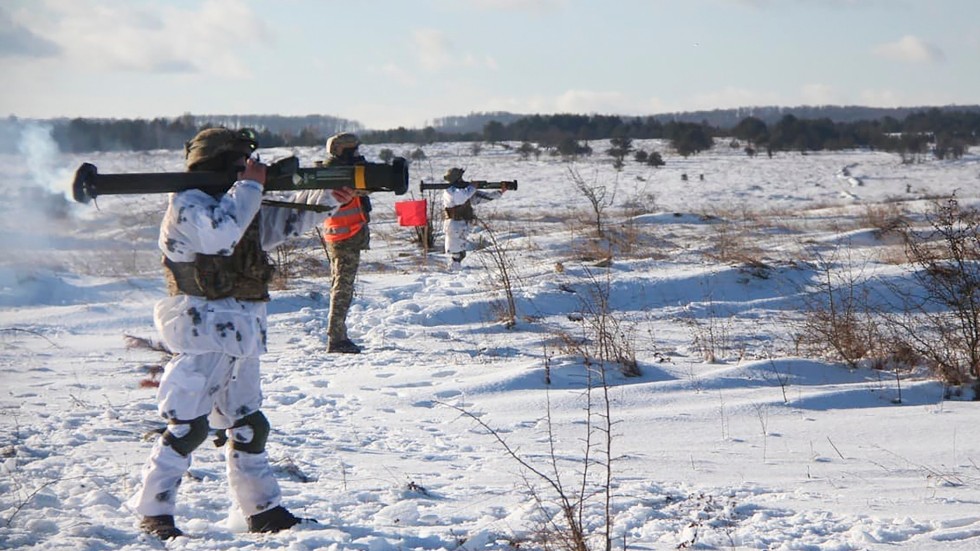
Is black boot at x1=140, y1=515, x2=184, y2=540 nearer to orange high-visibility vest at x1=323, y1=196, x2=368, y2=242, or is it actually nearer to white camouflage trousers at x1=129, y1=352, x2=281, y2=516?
white camouflage trousers at x1=129, y1=352, x2=281, y2=516

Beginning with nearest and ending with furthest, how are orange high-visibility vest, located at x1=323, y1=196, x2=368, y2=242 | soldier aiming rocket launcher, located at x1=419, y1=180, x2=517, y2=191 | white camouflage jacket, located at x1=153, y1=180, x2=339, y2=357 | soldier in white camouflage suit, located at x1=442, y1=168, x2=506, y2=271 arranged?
white camouflage jacket, located at x1=153, y1=180, x2=339, y2=357 → orange high-visibility vest, located at x1=323, y1=196, x2=368, y2=242 → soldier aiming rocket launcher, located at x1=419, y1=180, x2=517, y2=191 → soldier in white camouflage suit, located at x1=442, y1=168, x2=506, y2=271

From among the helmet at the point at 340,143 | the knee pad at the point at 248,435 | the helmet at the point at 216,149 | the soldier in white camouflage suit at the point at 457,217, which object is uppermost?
the helmet at the point at 340,143

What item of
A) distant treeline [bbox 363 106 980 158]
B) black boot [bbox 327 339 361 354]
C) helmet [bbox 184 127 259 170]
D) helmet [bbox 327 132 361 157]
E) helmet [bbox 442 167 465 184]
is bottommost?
black boot [bbox 327 339 361 354]

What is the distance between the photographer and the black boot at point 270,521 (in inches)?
169

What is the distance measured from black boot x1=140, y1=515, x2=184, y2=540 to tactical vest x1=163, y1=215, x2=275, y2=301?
3.28ft

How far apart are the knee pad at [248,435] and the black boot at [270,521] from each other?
0.96 feet

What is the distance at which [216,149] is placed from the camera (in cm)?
434

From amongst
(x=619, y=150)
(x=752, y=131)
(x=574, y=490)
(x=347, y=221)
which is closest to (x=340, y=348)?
(x=347, y=221)

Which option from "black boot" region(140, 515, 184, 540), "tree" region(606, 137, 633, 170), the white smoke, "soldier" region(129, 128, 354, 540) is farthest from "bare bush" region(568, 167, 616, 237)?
"tree" region(606, 137, 633, 170)

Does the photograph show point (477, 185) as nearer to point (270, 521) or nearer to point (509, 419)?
point (509, 419)

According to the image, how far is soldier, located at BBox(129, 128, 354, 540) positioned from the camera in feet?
13.6

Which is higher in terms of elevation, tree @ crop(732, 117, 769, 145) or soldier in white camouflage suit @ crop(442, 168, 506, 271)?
tree @ crop(732, 117, 769, 145)

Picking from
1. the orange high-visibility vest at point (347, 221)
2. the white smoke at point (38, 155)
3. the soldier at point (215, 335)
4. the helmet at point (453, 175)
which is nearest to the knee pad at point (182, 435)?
the soldier at point (215, 335)

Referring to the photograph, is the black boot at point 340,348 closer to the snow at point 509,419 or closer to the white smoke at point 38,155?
the snow at point 509,419
